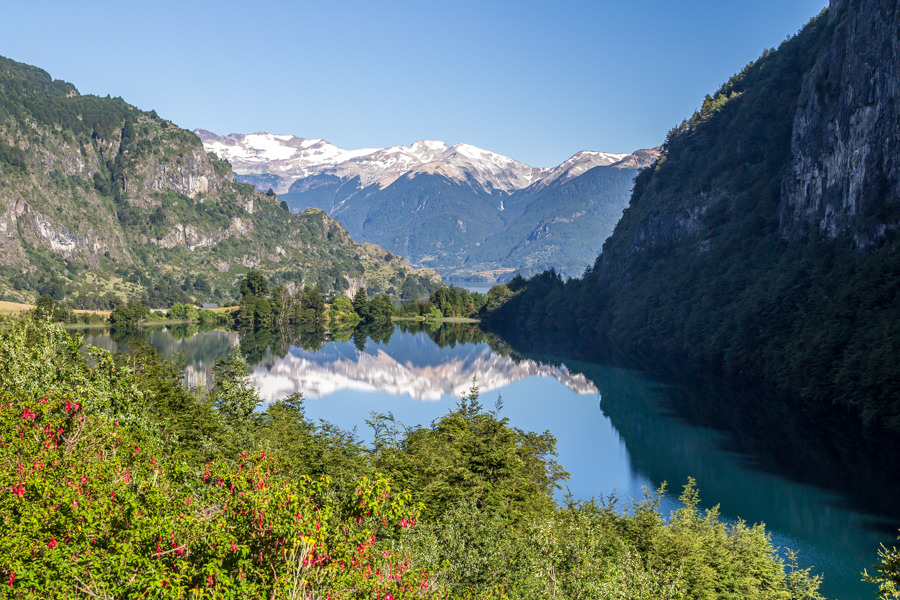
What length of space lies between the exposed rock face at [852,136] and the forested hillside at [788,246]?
1.05ft

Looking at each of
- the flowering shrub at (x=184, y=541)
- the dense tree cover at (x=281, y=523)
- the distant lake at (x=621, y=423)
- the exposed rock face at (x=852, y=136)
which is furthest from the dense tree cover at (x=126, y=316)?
the flowering shrub at (x=184, y=541)

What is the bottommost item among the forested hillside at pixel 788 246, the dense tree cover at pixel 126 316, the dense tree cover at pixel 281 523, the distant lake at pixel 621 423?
the dense tree cover at pixel 126 316

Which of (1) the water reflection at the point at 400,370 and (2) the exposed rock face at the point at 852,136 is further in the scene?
(1) the water reflection at the point at 400,370

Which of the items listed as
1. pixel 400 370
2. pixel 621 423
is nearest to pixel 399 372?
pixel 400 370

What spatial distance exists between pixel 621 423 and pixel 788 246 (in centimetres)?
6437

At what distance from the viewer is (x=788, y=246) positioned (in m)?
127

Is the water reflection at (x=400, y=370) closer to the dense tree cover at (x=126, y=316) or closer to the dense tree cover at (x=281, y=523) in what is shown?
the dense tree cover at (x=281, y=523)

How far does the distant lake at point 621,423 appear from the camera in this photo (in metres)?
46.6

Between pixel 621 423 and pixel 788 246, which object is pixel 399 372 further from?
pixel 788 246

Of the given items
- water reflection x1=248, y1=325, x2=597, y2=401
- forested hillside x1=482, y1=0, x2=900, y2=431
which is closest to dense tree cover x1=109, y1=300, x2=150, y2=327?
water reflection x1=248, y1=325, x2=597, y2=401

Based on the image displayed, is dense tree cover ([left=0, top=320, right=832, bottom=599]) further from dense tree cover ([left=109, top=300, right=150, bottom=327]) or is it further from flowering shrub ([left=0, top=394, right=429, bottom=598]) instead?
dense tree cover ([left=109, top=300, right=150, bottom=327])

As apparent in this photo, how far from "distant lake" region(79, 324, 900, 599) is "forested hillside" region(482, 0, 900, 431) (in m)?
10.6

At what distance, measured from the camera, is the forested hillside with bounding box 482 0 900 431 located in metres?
85.2

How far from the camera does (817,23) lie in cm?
17488
